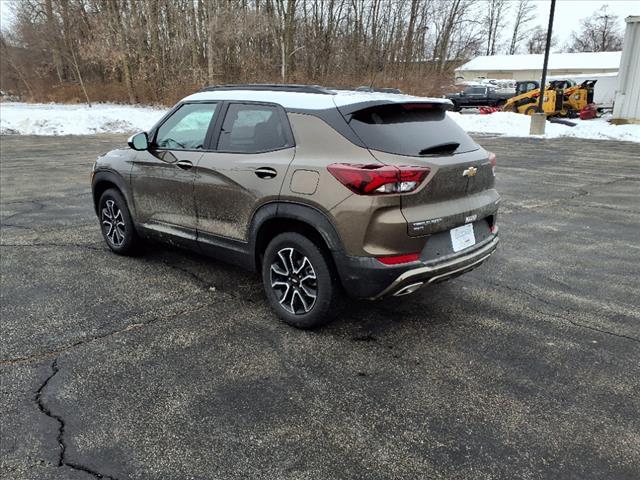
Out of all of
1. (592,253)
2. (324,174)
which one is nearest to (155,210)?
(324,174)

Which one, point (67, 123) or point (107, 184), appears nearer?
point (107, 184)

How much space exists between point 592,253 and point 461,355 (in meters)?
3.27

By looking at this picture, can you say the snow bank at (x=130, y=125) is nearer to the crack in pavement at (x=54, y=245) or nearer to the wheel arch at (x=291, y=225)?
the crack in pavement at (x=54, y=245)

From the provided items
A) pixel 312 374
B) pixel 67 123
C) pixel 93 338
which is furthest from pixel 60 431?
pixel 67 123

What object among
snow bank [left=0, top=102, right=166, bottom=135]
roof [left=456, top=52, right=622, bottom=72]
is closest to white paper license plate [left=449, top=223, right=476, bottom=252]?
snow bank [left=0, top=102, right=166, bottom=135]

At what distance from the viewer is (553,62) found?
68.4 meters

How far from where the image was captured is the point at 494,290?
4.62 metres

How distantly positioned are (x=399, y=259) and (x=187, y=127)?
A: 8.21 ft

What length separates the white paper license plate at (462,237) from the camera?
3.58 m

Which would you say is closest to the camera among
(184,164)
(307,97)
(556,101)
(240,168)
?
(307,97)

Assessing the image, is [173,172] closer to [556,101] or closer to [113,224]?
[113,224]

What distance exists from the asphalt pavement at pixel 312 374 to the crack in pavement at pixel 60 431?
0.01 metres

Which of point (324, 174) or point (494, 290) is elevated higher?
point (324, 174)

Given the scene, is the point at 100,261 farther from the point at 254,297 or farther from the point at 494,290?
the point at 494,290
